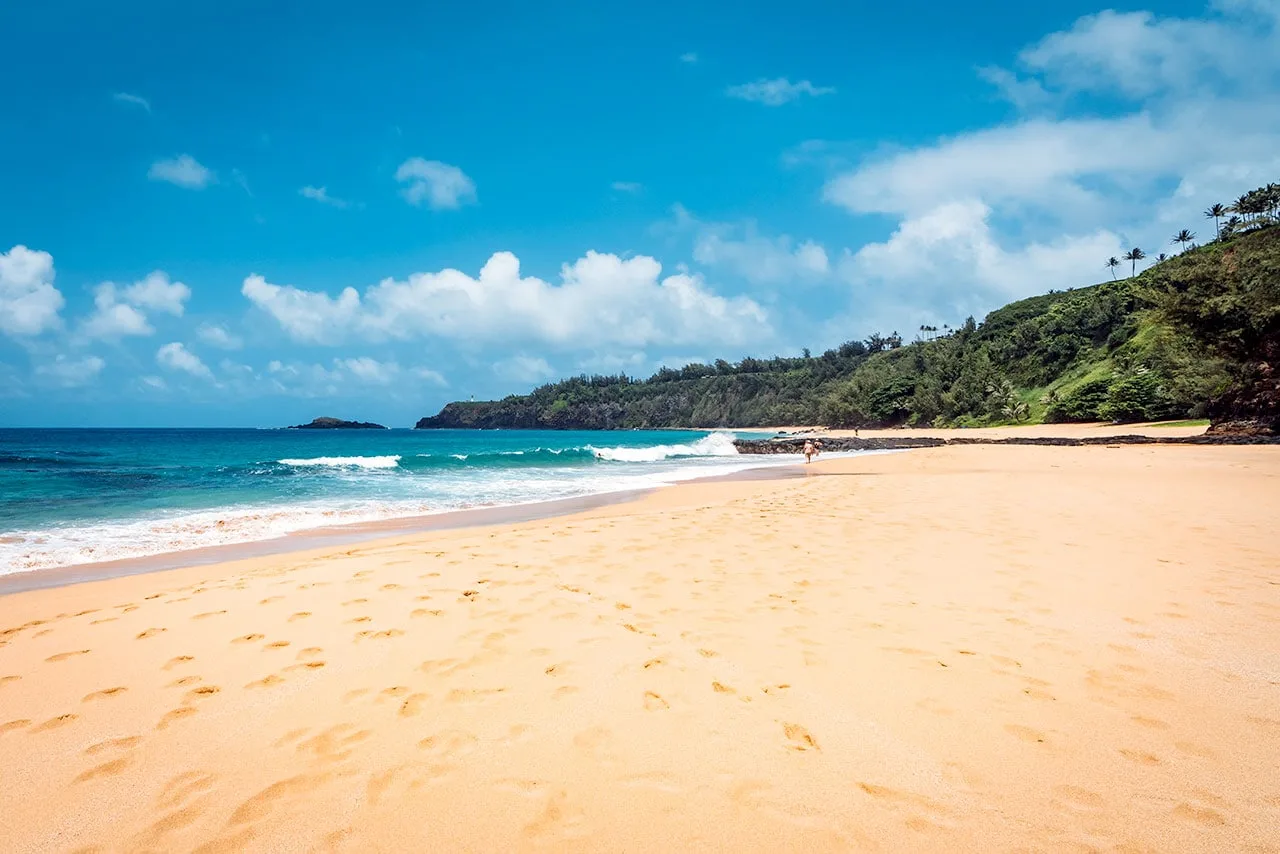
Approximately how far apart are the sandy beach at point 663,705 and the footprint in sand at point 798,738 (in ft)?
0.07

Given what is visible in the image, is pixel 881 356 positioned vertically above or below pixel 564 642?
above

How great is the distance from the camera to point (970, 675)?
372 centimetres

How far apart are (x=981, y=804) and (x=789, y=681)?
4.37ft

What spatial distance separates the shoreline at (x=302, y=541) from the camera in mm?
7891

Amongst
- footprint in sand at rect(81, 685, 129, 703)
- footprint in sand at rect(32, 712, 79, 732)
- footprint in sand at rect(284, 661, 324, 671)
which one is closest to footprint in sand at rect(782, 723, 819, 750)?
footprint in sand at rect(284, 661, 324, 671)

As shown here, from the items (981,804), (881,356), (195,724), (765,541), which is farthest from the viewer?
(881,356)

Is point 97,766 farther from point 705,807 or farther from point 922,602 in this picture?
point 922,602

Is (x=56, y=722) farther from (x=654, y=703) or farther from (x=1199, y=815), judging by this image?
(x=1199, y=815)

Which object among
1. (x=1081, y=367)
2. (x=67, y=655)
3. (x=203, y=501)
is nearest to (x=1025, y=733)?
(x=67, y=655)

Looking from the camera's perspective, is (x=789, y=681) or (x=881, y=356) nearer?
(x=789, y=681)

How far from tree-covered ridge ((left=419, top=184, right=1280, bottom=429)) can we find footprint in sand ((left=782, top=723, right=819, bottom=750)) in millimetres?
35995

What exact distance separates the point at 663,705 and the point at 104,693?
371 cm

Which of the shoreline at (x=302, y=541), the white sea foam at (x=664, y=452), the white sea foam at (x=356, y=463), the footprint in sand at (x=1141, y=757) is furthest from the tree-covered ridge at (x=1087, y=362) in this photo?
the white sea foam at (x=356, y=463)

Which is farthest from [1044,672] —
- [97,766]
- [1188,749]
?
[97,766]
